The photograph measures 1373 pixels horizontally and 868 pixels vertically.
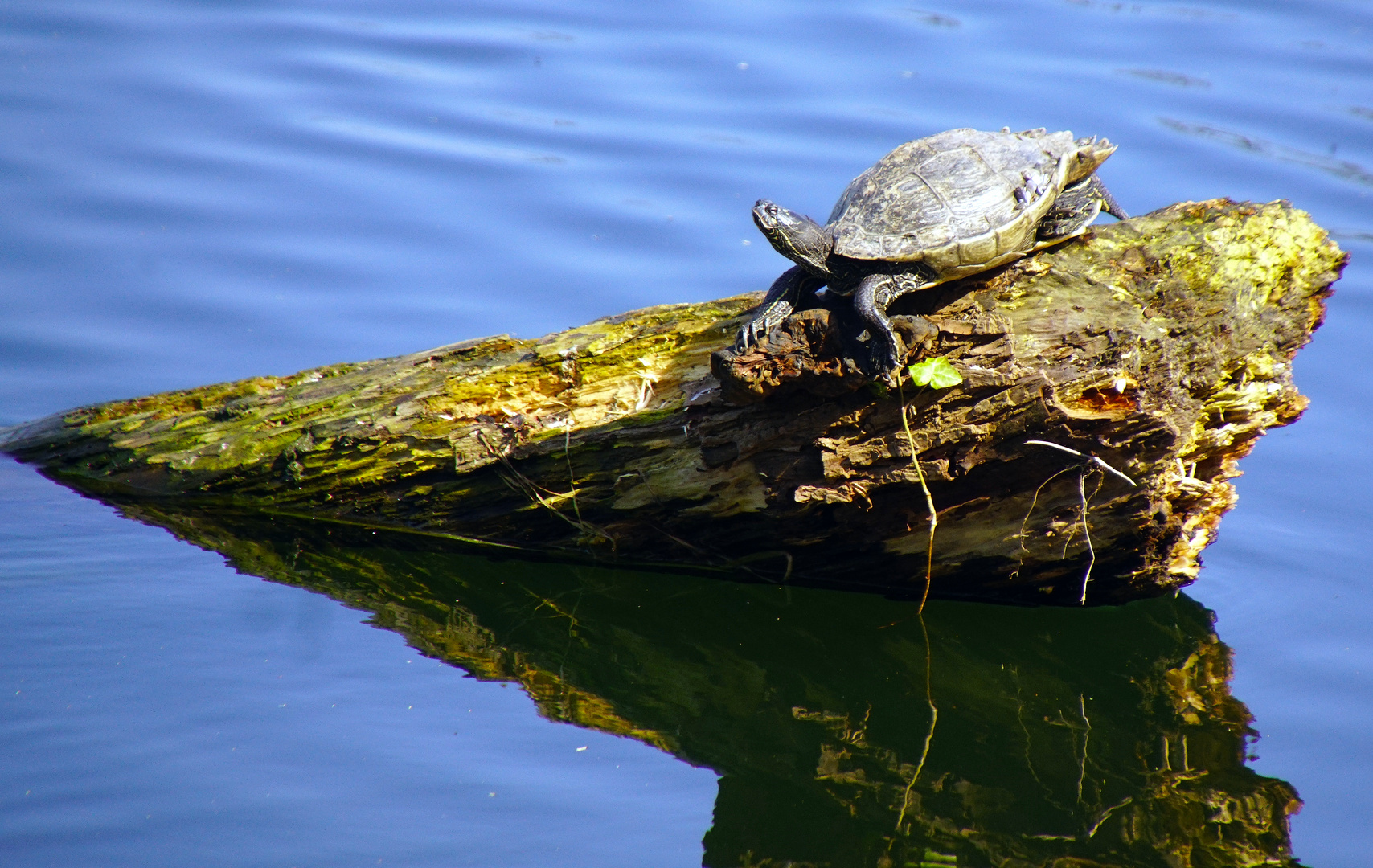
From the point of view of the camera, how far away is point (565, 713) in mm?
3268

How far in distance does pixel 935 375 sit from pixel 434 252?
4164mm

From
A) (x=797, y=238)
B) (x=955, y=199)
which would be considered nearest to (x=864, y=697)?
(x=797, y=238)

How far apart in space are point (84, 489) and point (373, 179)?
353cm

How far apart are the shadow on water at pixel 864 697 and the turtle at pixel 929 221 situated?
1.09m

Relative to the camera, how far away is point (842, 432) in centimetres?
327

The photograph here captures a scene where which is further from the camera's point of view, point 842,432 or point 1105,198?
point 1105,198

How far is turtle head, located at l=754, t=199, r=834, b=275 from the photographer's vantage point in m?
3.46

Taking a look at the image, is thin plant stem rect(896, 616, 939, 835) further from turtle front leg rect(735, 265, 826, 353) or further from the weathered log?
turtle front leg rect(735, 265, 826, 353)

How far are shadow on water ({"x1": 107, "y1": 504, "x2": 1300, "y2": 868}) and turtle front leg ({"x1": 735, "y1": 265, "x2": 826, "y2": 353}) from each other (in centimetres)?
107

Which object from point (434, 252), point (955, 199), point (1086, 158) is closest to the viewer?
point (955, 199)

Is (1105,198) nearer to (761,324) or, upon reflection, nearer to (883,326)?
(883,326)

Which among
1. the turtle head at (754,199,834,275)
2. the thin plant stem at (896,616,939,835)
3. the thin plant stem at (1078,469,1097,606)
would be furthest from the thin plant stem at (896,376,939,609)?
the turtle head at (754,199,834,275)

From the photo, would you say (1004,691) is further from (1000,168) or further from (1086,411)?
(1000,168)

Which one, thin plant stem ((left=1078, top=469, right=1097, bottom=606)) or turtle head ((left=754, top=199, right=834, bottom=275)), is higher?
turtle head ((left=754, top=199, right=834, bottom=275))
